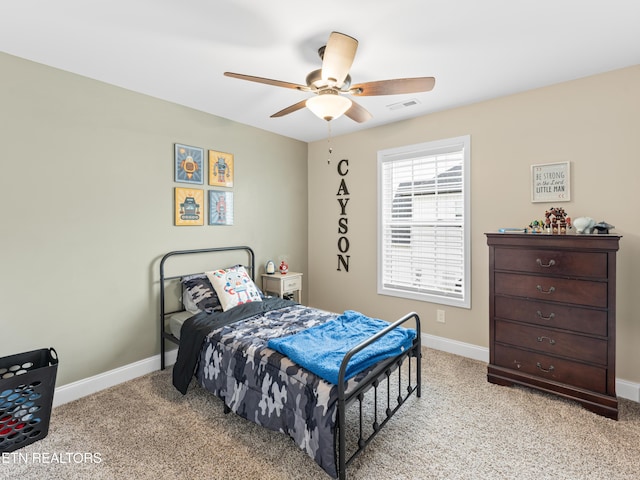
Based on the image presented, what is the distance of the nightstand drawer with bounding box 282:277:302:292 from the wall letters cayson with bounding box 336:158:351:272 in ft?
2.08

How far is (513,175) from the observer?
302cm

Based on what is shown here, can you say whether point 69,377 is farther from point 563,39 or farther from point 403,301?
point 563,39

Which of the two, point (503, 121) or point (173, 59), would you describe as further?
point (503, 121)

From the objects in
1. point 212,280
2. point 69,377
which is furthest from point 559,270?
point 69,377

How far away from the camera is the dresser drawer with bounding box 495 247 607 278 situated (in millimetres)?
2332

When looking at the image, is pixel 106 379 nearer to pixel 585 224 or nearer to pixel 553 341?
pixel 553 341

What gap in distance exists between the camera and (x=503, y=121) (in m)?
3.05

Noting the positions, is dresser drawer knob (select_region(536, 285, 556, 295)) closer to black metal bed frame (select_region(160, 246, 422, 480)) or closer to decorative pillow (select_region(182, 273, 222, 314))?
black metal bed frame (select_region(160, 246, 422, 480))

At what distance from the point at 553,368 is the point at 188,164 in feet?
12.1

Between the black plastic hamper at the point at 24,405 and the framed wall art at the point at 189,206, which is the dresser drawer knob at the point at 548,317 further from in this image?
the black plastic hamper at the point at 24,405

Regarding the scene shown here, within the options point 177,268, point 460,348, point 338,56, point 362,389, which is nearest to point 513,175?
point 460,348

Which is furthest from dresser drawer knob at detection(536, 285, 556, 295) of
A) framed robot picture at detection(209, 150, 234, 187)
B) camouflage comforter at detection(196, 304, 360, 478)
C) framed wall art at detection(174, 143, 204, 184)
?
framed wall art at detection(174, 143, 204, 184)

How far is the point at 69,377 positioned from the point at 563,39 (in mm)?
4333

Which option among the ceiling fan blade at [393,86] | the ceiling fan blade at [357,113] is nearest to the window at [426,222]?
the ceiling fan blade at [357,113]
